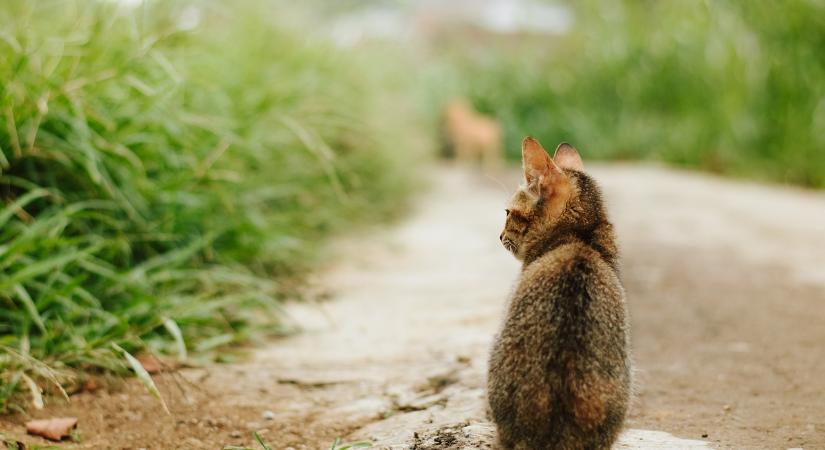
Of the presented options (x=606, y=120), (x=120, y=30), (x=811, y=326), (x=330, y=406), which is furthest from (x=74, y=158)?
(x=606, y=120)

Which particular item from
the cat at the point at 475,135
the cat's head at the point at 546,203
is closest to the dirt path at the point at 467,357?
the cat's head at the point at 546,203

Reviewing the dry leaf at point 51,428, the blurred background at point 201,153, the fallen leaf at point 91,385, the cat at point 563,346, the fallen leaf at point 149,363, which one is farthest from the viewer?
the blurred background at point 201,153

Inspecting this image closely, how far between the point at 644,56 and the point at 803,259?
761cm

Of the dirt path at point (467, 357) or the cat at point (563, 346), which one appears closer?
the cat at point (563, 346)

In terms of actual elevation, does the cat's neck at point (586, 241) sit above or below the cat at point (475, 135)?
below

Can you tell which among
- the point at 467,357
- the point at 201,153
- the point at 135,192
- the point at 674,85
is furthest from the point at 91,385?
the point at 674,85

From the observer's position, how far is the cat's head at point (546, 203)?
7.14 feet

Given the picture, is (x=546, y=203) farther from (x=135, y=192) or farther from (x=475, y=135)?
(x=475, y=135)

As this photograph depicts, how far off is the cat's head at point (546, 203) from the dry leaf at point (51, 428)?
1419 millimetres

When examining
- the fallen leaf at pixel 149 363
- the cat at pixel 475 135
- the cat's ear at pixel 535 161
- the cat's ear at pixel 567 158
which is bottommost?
the fallen leaf at pixel 149 363

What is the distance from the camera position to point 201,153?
4.05 metres

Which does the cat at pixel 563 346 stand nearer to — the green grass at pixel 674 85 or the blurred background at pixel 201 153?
the blurred background at pixel 201 153

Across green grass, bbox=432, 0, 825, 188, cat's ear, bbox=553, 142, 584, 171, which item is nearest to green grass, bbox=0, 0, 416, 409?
cat's ear, bbox=553, 142, 584, 171

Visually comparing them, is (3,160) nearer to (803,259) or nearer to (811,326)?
(811,326)
